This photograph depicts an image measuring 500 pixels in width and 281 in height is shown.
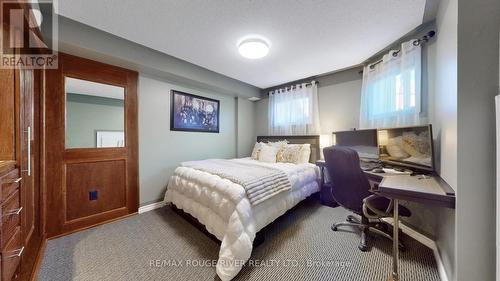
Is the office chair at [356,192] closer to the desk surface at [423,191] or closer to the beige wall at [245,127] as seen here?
the desk surface at [423,191]

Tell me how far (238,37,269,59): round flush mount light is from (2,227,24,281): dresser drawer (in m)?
2.41

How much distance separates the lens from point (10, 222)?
105 cm

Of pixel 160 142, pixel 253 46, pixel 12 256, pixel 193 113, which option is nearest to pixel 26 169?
pixel 12 256

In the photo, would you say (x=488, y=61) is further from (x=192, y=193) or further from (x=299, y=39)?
(x=192, y=193)

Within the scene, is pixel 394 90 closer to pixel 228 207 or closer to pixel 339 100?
pixel 339 100

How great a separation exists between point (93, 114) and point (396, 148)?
143 inches

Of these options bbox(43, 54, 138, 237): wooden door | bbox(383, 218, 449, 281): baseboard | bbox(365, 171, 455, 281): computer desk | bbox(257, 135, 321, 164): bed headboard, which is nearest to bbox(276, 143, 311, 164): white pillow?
bbox(257, 135, 321, 164): bed headboard

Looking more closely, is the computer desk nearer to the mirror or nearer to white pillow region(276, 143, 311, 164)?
white pillow region(276, 143, 311, 164)

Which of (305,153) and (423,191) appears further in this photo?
(305,153)

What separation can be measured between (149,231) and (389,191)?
2.41m

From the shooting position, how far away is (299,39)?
2121 millimetres

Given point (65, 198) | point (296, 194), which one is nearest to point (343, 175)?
point (296, 194)

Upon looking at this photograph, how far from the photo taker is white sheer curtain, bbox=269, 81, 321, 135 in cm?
341
